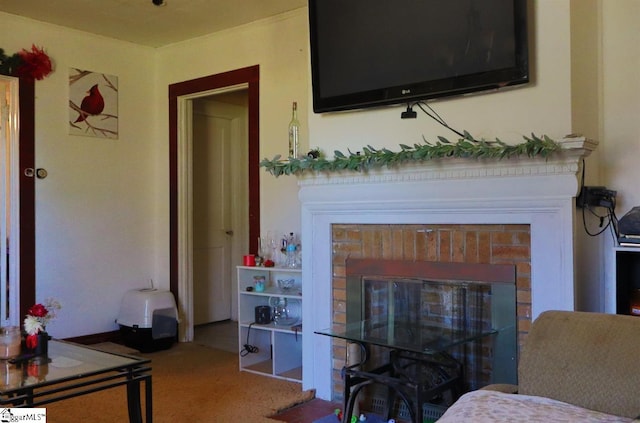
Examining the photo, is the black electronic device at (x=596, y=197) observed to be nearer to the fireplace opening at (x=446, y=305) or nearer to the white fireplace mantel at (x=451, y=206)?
the white fireplace mantel at (x=451, y=206)

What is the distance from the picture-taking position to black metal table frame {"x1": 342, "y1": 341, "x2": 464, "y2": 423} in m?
2.41

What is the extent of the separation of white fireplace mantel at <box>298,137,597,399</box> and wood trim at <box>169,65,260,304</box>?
107cm

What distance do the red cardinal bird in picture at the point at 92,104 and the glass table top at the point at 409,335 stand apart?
289cm

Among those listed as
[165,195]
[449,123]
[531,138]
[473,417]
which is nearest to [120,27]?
[165,195]

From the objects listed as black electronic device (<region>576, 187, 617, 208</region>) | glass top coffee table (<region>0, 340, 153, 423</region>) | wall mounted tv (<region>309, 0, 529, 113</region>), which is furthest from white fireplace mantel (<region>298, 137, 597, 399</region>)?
glass top coffee table (<region>0, 340, 153, 423</region>)

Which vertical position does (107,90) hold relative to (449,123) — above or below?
above

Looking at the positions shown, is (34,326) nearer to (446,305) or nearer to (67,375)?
(67,375)

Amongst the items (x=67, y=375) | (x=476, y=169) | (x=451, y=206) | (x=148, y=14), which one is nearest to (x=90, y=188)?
(x=148, y=14)

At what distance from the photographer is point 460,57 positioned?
265cm

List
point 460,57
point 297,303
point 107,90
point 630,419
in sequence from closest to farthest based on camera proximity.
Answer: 1. point 630,419
2. point 460,57
3. point 297,303
4. point 107,90

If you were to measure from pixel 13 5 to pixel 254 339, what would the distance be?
284 cm

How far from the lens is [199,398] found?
3.31 metres

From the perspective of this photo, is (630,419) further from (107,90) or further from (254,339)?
(107,90)

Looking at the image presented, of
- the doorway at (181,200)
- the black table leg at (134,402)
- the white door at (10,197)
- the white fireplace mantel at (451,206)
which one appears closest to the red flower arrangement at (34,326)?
the black table leg at (134,402)
